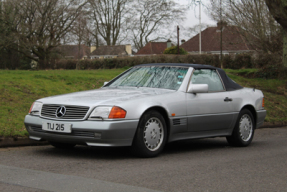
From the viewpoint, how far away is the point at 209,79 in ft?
26.3

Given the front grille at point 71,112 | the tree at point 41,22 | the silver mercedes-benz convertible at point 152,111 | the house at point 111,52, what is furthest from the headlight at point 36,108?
the house at point 111,52

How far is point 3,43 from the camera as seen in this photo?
38.1m

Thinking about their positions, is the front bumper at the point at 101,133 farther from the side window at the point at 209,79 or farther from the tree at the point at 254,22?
the tree at the point at 254,22

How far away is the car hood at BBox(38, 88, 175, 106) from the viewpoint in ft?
20.3

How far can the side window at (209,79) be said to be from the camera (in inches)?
305

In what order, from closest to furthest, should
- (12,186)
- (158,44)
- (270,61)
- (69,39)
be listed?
1. (12,186)
2. (270,61)
3. (69,39)
4. (158,44)

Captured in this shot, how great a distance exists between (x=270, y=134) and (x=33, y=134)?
6.75 meters

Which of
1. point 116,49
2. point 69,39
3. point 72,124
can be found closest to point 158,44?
point 116,49

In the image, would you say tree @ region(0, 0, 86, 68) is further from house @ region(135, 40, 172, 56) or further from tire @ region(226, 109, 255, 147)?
tire @ region(226, 109, 255, 147)

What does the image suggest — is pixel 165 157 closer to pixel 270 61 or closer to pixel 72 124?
pixel 72 124

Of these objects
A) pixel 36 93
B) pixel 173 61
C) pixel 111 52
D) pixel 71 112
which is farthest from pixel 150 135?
pixel 111 52

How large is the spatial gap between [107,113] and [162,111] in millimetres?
1089

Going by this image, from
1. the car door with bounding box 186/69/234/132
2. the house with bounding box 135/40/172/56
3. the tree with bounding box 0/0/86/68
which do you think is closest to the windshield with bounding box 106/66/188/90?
the car door with bounding box 186/69/234/132

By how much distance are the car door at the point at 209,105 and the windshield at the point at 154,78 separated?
0.99 feet
